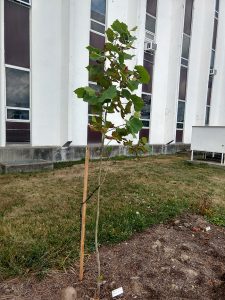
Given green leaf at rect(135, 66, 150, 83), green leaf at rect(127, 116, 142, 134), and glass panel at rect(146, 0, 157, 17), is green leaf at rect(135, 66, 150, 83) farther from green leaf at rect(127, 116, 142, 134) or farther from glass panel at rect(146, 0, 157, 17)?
glass panel at rect(146, 0, 157, 17)

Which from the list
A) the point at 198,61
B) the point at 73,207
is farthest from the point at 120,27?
the point at 198,61

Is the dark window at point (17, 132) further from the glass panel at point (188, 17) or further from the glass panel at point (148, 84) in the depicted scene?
the glass panel at point (188, 17)

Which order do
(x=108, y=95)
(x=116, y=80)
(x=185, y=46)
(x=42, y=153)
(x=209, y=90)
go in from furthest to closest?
(x=209, y=90) < (x=185, y=46) < (x=42, y=153) < (x=116, y=80) < (x=108, y=95)

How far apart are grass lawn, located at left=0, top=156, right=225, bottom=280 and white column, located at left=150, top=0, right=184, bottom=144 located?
21.4ft

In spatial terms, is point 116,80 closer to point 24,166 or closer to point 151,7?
point 24,166

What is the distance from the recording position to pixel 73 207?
482 centimetres

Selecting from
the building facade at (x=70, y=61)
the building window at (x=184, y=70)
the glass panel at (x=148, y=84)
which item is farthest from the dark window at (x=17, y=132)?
the building window at (x=184, y=70)

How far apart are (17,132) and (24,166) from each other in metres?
1.78

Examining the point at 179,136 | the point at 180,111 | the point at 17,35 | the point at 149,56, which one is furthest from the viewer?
the point at 179,136

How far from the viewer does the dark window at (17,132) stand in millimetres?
8953

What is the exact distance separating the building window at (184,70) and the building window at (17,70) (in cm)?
987

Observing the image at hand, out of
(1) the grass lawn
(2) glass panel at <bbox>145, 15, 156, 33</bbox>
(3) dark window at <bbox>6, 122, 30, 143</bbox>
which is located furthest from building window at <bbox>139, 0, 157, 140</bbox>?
(3) dark window at <bbox>6, 122, 30, 143</bbox>

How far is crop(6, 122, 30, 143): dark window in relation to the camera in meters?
8.95

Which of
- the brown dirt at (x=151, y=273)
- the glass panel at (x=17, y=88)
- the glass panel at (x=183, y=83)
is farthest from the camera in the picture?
the glass panel at (x=183, y=83)
